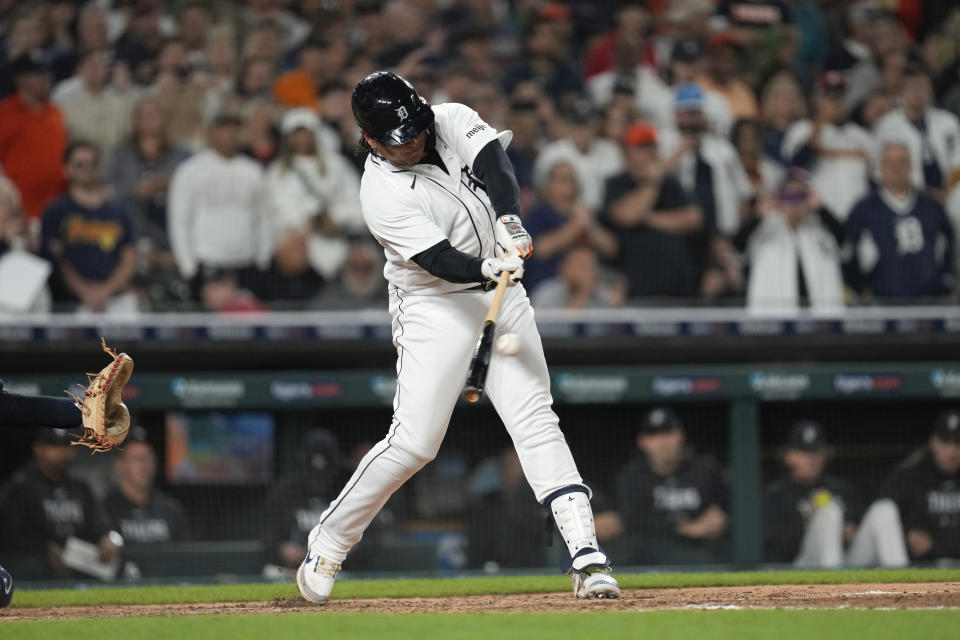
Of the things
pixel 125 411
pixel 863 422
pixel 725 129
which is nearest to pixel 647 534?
pixel 863 422

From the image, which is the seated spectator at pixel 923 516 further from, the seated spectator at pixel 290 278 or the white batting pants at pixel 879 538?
the seated spectator at pixel 290 278

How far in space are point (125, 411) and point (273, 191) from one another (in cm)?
331

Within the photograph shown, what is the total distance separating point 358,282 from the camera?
24.1 feet

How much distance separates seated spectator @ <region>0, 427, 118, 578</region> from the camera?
266 inches

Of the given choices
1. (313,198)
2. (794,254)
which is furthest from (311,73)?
(794,254)

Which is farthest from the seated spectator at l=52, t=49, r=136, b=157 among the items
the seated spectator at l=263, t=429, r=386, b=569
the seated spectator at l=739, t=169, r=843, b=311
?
the seated spectator at l=739, t=169, r=843, b=311

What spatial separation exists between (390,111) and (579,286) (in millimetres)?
3451

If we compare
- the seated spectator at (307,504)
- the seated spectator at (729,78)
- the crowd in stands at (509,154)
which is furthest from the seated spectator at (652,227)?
the seated spectator at (307,504)

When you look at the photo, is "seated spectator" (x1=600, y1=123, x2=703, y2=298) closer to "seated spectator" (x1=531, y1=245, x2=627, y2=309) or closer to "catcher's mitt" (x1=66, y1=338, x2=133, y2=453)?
"seated spectator" (x1=531, y1=245, x2=627, y2=309)

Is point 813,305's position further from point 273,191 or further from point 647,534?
point 273,191

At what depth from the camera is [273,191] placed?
297 inches

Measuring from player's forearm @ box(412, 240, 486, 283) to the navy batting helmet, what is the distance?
353 millimetres

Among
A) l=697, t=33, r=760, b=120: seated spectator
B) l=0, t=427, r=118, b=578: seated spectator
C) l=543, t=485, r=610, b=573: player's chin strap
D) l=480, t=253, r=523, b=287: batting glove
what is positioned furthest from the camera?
l=697, t=33, r=760, b=120: seated spectator

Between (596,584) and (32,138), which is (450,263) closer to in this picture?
(596,584)
